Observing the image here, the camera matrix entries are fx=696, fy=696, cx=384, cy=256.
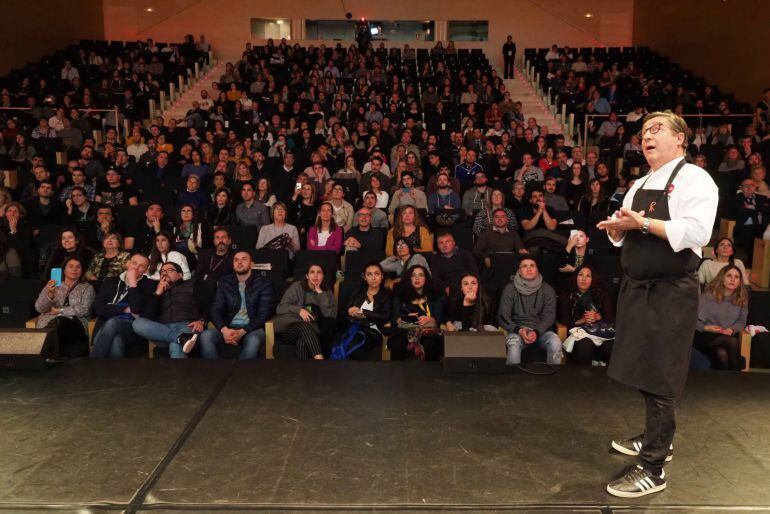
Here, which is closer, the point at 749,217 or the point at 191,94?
the point at 749,217

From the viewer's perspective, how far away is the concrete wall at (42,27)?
41.5 ft

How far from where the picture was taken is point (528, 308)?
4547mm

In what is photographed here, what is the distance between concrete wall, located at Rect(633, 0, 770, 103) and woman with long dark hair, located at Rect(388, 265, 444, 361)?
8.94 meters

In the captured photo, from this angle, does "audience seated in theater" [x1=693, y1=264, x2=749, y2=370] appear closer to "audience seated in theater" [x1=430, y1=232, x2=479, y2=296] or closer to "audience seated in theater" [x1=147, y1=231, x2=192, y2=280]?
"audience seated in theater" [x1=430, y1=232, x2=479, y2=296]

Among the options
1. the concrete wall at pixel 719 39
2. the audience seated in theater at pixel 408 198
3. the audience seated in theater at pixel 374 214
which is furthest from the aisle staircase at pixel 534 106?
the audience seated in theater at pixel 374 214

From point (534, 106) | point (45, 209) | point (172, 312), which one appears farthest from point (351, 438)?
point (534, 106)

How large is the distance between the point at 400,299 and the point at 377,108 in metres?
6.19

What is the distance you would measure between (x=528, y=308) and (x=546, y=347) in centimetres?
29

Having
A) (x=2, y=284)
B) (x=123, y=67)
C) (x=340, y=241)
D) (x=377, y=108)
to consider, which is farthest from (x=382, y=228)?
(x=123, y=67)

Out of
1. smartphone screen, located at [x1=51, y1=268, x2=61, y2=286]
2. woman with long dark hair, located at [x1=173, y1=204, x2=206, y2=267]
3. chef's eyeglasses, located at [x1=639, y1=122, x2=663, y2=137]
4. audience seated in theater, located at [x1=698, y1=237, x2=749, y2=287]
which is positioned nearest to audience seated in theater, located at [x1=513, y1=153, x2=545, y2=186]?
audience seated in theater, located at [x1=698, y1=237, x2=749, y2=287]

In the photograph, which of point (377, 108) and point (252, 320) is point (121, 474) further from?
point (377, 108)

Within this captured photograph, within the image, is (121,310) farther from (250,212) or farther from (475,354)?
(475,354)

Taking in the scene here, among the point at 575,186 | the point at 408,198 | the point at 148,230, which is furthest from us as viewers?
the point at 575,186

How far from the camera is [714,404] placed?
290cm
